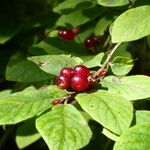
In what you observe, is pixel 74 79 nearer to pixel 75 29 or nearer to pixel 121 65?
pixel 121 65

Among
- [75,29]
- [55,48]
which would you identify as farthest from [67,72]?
[75,29]

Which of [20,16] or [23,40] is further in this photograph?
[20,16]

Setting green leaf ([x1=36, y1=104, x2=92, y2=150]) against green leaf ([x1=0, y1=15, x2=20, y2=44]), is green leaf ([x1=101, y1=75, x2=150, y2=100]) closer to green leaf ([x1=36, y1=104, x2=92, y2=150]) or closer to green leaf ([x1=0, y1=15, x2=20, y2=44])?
green leaf ([x1=36, y1=104, x2=92, y2=150])

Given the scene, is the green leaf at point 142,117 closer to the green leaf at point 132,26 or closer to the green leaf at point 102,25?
the green leaf at point 132,26

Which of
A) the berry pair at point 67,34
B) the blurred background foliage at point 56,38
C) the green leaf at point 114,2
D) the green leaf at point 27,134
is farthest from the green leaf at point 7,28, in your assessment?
the green leaf at point 114,2

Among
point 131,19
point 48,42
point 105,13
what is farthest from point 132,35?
point 105,13

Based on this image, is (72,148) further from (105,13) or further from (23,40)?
(23,40)

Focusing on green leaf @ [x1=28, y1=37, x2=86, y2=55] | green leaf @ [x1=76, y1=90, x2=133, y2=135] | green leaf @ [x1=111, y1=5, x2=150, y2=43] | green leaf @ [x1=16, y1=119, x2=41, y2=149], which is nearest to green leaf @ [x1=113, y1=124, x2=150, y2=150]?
green leaf @ [x1=76, y1=90, x2=133, y2=135]
